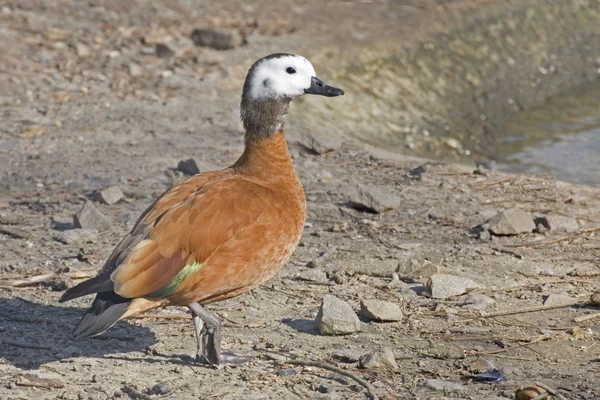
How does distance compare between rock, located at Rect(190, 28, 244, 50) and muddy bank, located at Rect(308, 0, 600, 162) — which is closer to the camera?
muddy bank, located at Rect(308, 0, 600, 162)

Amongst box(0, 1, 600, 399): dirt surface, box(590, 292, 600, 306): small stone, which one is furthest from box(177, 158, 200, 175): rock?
box(590, 292, 600, 306): small stone

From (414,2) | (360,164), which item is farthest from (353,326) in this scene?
(414,2)

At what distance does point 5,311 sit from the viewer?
543 cm

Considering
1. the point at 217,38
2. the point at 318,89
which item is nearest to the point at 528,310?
the point at 318,89

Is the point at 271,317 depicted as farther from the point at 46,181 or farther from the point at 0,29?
the point at 0,29

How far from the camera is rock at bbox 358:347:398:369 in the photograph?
4840 millimetres

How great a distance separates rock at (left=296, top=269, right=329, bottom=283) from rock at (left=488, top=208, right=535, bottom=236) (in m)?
1.29

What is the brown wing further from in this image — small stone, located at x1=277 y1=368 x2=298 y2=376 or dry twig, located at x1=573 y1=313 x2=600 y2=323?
dry twig, located at x1=573 y1=313 x2=600 y2=323

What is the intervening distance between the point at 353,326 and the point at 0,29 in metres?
6.76

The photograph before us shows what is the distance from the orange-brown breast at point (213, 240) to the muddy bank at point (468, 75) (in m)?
4.57

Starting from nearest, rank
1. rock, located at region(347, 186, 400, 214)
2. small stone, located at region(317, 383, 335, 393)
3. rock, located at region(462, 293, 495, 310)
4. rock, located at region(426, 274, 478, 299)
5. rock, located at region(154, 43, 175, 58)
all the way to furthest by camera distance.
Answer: small stone, located at region(317, 383, 335, 393), rock, located at region(462, 293, 495, 310), rock, located at region(426, 274, 478, 299), rock, located at region(347, 186, 400, 214), rock, located at region(154, 43, 175, 58)

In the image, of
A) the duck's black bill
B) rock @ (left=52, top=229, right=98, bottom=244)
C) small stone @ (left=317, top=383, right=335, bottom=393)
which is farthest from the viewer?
rock @ (left=52, top=229, right=98, bottom=244)

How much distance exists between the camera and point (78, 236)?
643cm

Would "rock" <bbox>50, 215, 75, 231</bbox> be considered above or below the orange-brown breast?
below
